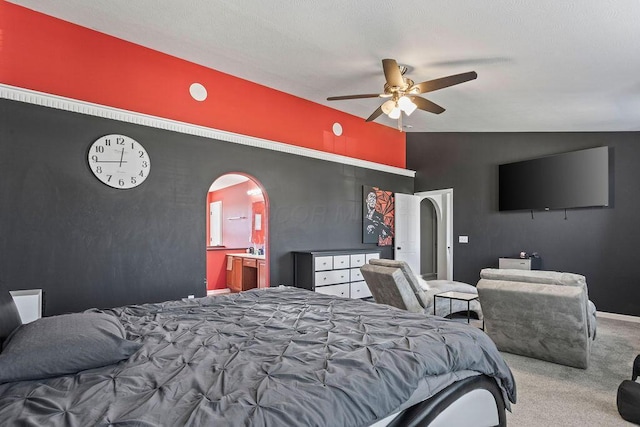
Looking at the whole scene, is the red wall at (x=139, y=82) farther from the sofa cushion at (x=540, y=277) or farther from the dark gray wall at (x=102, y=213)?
the sofa cushion at (x=540, y=277)

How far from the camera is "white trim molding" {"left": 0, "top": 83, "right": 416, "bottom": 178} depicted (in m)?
3.35

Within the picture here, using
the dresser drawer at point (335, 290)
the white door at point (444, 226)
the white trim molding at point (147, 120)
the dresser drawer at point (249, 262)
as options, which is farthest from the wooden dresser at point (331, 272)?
the white door at point (444, 226)

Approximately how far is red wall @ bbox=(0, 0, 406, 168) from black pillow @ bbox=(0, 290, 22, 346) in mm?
2581

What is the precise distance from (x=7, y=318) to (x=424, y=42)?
3817 millimetres

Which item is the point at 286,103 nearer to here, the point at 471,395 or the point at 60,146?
the point at 60,146

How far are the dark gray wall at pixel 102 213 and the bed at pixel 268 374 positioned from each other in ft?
5.83

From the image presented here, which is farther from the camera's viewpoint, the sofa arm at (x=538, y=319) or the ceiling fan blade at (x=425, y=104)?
the ceiling fan blade at (x=425, y=104)

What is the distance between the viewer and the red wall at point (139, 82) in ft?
11.3

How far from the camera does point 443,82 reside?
350 centimetres

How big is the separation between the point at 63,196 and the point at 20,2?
184cm

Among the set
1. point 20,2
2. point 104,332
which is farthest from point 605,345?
point 20,2

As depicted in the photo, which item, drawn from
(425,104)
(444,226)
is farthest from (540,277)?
(444,226)

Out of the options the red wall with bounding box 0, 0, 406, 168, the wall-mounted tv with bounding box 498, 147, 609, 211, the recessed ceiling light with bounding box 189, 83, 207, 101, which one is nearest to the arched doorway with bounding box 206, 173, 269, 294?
the red wall with bounding box 0, 0, 406, 168

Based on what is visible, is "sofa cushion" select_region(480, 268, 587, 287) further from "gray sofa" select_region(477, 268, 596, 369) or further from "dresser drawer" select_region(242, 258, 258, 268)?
"dresser drawer" select_region(242, 258, 258, 268)
